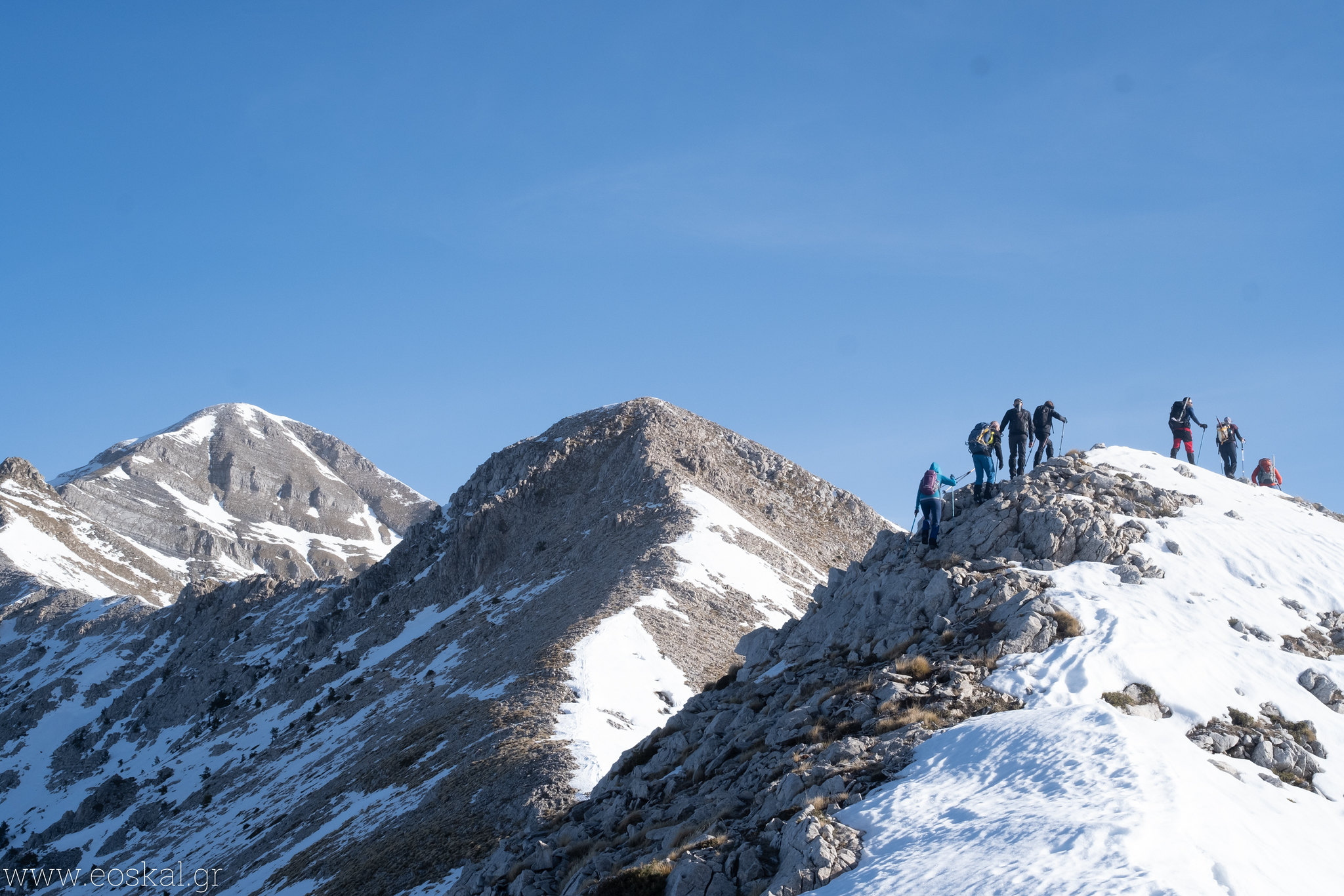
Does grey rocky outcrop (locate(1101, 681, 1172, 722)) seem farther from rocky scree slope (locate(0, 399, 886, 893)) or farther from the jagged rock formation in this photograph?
the jagged rock formation

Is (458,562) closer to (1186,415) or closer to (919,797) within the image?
(1186,415)

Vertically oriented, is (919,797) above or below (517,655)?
below

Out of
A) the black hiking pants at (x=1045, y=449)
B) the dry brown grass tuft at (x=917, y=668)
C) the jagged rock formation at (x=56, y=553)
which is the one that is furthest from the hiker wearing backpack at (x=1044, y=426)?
the jagged rock formation at (x=56, y=553)

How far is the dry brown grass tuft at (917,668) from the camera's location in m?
18.0

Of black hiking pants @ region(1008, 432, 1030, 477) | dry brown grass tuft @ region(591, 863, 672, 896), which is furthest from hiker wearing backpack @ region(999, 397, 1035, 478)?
dry brown grass tuft @ region(591, 863, 672, 896)

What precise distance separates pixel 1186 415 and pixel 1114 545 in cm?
1463

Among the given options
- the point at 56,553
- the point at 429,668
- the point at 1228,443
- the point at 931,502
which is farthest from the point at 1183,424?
the point at 56,553

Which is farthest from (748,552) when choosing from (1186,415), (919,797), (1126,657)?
(919,797)

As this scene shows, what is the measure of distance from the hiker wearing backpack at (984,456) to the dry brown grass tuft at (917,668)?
29.9ft

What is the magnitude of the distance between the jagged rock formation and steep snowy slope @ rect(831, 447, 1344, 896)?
125 metres

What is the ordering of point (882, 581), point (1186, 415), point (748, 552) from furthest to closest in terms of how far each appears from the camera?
point (748, 552)
point (1186, 415)
point (882, 581)

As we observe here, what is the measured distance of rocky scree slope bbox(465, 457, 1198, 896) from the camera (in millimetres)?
13750

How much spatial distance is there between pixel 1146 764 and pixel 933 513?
11768mm

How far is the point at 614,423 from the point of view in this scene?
7925 cm
